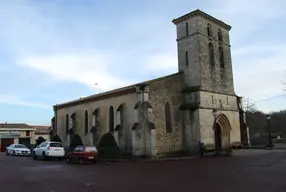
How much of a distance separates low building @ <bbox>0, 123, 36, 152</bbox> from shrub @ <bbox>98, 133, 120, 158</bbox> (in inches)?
1173

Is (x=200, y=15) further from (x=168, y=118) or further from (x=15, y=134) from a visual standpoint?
(x=15, y=134)

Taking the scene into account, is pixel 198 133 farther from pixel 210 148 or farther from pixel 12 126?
pixel 12 126

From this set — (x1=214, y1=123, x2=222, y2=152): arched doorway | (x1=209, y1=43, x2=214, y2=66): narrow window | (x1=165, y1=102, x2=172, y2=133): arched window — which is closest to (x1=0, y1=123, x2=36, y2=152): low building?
(x1=165, y1=102, x2=172, y2=133): arched window

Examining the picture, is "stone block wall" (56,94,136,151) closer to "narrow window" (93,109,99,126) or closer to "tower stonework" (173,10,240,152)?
"narrow window" (93,109,99,126)

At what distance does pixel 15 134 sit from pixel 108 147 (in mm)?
33506

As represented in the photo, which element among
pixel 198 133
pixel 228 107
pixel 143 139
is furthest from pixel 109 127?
pixel 228 107

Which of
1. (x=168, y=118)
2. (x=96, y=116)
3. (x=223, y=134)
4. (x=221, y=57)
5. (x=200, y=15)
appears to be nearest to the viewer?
(x=168, y=118)

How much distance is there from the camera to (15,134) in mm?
56812

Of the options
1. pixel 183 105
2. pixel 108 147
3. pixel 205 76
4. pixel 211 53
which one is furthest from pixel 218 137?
pixel 108 147

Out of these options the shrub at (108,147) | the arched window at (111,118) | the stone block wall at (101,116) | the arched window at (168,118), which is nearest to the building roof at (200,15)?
the arched window at (168,118)

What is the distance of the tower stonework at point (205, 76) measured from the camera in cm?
3125

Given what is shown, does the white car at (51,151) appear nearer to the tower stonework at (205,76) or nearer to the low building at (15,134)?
the tower stonework at (205,76)

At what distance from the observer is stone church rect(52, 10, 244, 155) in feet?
94.6

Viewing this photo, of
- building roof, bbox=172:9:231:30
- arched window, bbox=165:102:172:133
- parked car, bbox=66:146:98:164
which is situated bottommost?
parked car, bbox=66:146:98:164
